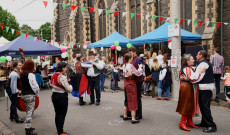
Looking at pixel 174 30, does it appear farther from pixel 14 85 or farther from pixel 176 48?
pixel 14 85

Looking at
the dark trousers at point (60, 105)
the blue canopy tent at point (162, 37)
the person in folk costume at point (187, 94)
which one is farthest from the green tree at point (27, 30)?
the person in folk costume at point (187, 94)

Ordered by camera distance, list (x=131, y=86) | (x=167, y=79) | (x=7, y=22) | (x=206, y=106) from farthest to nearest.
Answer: (x=7, y=22) < (x=167, y=79) < (x=131, y=86) < (x=206, y=106)

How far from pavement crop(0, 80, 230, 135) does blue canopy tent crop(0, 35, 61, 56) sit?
5346 millimetres

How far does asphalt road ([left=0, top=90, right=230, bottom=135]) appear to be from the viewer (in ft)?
16.6

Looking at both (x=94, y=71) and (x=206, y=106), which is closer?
(x=206, y=106)

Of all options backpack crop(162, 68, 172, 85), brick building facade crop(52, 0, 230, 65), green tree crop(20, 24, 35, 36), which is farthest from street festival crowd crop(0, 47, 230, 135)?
green tree crop(20, 24, 35, 36)

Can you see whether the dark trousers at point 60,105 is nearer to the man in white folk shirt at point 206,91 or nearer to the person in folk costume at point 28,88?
the person in folk costume at point 28,88

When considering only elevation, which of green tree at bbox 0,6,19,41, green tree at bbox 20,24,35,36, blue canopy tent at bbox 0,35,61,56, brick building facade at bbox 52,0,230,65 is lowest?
blue canopy tent at bbox 0,35,61,56

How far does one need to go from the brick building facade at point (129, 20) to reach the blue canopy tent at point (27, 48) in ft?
19.9

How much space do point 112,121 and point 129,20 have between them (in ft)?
45.4

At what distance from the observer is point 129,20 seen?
18531mm

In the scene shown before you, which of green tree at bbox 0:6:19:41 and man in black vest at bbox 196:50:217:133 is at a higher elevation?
green tree at bbox 0:6:19:41

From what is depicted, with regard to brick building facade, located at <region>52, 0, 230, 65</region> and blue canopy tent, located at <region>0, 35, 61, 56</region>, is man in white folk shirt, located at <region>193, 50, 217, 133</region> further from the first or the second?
blue canopy tent, located at <region>0, 35, 61, 56</region>

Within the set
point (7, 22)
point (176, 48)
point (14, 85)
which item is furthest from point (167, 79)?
point (7, 22)
